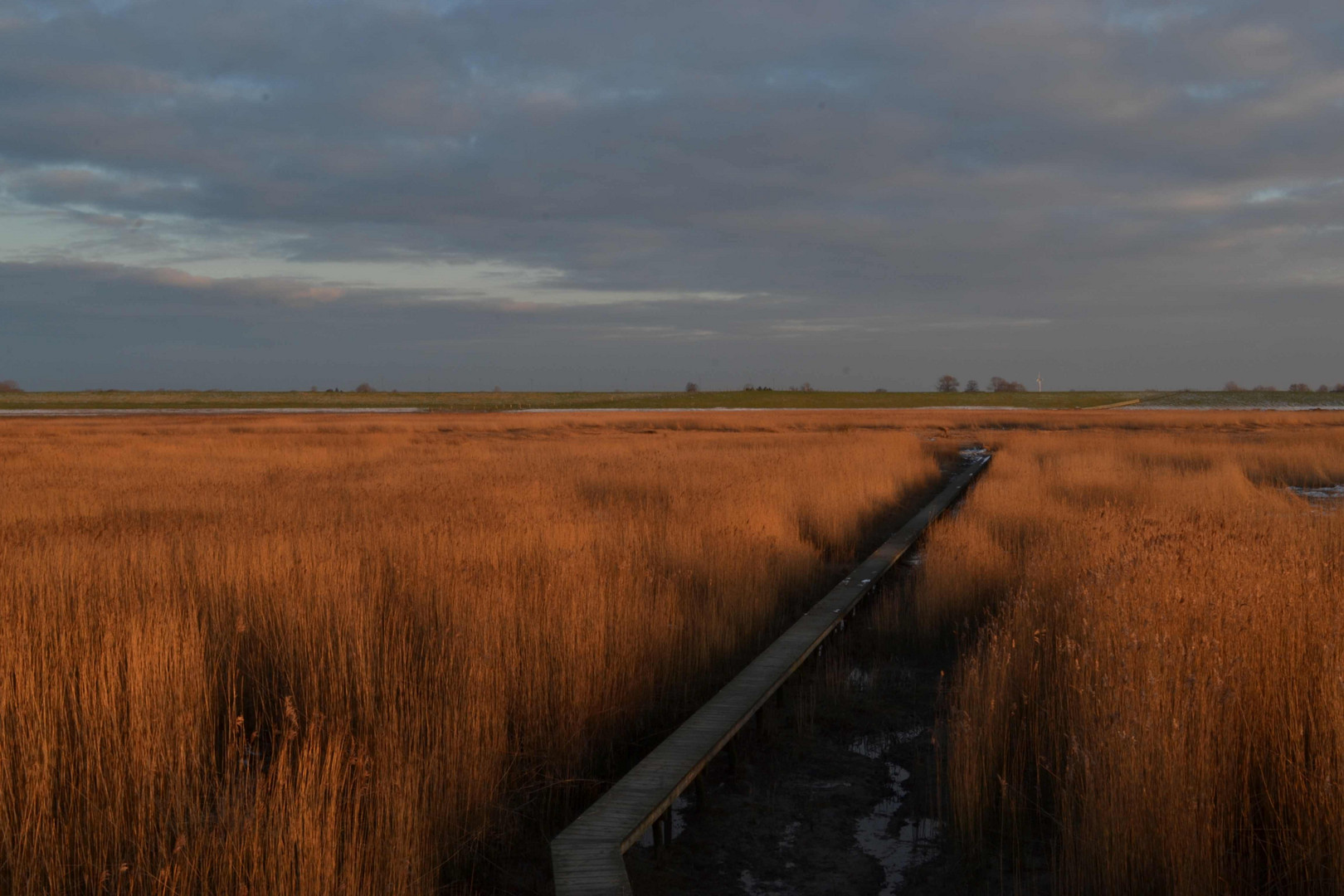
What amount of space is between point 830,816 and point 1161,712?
5.89ft

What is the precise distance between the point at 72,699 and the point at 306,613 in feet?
6.46

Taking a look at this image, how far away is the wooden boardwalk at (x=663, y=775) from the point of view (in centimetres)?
377

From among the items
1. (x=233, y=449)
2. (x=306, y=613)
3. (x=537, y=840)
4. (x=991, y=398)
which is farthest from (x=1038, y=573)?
(x=991, y=398)

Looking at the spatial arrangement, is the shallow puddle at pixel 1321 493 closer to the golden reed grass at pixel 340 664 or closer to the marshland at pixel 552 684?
the marshland at pixel 552 684

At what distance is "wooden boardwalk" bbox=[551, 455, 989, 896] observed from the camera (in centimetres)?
377

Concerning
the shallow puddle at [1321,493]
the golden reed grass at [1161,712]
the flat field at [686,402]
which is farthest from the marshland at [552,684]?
the flat field at [686,402]

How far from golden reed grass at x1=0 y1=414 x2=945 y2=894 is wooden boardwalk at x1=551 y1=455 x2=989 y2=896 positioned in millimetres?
512

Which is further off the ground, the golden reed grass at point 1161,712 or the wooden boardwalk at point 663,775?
the golden reed grass at point 1161,712

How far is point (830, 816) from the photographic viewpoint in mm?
5004

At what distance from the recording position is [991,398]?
479ft

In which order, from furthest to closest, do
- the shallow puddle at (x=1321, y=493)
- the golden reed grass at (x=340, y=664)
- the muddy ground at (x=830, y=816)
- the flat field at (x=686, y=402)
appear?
the flat field at (x=686, y=402), the shallow puddle at (x=1321, y=493), the muddy ground at (x=830, y=816), the golden reed grass at (x=340, y=664)

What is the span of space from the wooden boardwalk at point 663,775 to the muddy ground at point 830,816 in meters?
0.28

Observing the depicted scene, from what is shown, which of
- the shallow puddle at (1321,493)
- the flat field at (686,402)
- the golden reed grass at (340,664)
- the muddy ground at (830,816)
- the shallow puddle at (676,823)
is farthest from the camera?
the flat field at (686,402)

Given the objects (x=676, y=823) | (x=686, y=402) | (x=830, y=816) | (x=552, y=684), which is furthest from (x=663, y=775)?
(x=686, y=402)
